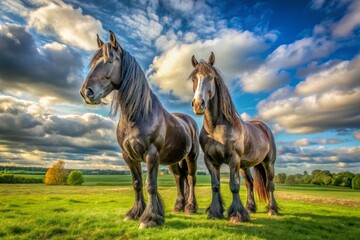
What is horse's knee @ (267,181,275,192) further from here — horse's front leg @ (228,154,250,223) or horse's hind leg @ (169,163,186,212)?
horse's hind leg @ (169,163,186,212)

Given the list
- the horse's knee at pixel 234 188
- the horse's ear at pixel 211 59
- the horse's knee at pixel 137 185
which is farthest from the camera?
the horse's ear at pixel 211 59

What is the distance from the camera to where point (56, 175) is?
157ft

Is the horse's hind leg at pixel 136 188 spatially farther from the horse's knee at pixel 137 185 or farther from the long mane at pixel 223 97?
the long mane at pixel 223 97

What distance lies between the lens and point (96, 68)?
17.0ft

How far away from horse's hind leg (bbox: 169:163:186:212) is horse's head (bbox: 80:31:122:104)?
3954 millimetres

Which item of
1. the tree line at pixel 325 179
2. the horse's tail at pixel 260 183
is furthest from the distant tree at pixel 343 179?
the horse's tail at pixel 260 183

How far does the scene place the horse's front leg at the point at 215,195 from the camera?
21.0 feet

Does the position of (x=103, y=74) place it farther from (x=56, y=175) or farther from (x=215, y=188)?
(x=56, y=175)

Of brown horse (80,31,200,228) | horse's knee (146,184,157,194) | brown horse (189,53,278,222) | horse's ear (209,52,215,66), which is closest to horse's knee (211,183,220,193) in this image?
brown horse (189,53,278,222)

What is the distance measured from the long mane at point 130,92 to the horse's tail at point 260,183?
563 cm

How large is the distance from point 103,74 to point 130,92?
72cm

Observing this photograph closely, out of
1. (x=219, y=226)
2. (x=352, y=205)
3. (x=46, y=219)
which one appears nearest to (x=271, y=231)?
(x=219, y=226)

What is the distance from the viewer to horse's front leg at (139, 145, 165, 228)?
17.1ft

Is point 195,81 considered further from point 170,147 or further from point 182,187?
point 182,187
